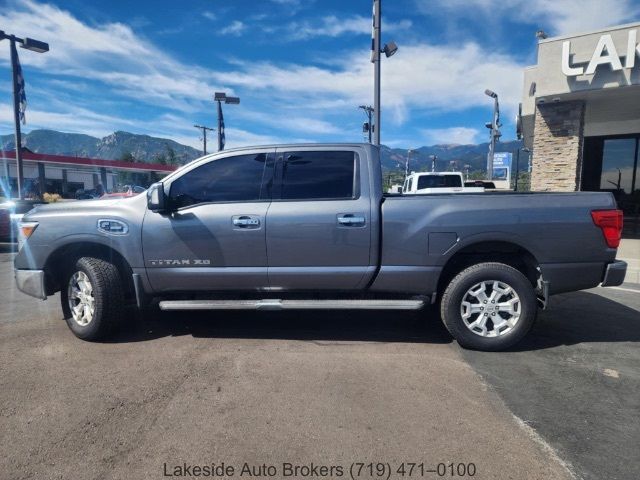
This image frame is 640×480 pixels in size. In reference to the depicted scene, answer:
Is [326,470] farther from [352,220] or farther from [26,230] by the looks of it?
[26,230]

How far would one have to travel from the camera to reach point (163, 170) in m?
55.9

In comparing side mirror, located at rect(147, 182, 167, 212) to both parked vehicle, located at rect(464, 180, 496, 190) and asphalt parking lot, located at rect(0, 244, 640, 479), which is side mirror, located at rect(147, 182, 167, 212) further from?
parked vehicle, located at rect(464, 180, 496, 190)

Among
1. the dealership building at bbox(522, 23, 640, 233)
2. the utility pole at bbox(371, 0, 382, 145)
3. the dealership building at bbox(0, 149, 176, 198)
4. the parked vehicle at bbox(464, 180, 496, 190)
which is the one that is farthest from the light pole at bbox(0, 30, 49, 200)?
the dealership building at bbox(0, 149, 176, 198)

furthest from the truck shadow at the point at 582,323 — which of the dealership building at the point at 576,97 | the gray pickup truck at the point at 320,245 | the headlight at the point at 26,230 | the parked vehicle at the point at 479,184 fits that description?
the parked vehicle at the point at 479,184

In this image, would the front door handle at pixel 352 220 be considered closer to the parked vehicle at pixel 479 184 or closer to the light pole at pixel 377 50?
the light pole at pixel 377 50

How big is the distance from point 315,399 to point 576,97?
1092 cm

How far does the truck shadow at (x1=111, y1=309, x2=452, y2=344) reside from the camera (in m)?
4.66

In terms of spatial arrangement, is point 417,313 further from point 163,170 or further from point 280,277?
point 163,170

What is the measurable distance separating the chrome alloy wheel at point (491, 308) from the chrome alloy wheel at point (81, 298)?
3.71 metres

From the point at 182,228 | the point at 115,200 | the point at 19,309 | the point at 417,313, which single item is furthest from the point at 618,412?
the point at 19,309

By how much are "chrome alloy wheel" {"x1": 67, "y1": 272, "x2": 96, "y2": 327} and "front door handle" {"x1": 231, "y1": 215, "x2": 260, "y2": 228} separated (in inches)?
64.2

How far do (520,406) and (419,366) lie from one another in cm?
90

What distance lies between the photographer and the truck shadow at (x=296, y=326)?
466 centimetres

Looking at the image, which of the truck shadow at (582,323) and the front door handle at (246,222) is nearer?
the front door handle at (246,222)
